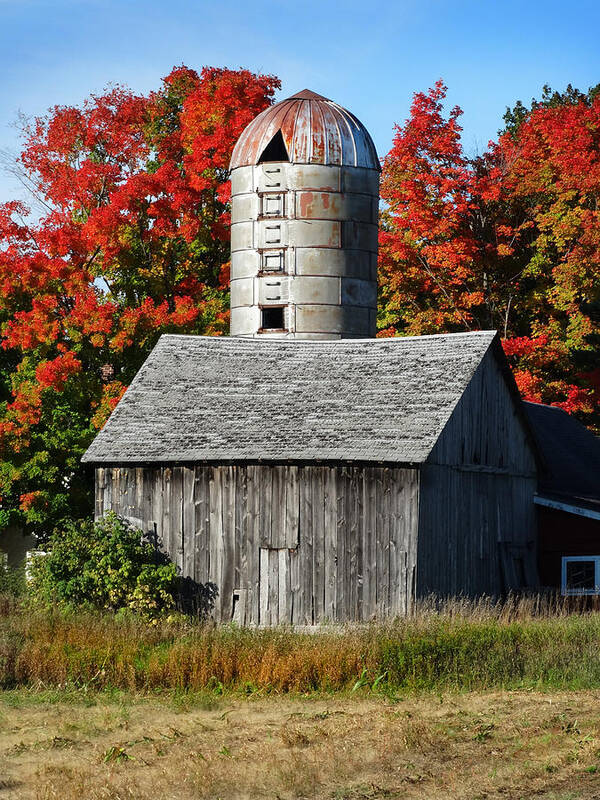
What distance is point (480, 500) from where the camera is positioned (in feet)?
76.9

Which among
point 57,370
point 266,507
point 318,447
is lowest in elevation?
point 266,507

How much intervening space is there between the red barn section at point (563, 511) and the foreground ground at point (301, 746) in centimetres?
1092

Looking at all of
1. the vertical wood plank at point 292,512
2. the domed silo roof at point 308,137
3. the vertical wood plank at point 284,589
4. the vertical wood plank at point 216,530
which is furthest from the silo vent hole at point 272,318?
the vertical wood plank at point 284,589

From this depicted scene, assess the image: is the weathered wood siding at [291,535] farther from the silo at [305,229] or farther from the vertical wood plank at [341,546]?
the silo at [305,229]

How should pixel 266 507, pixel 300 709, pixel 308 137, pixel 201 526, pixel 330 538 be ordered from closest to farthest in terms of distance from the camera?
pixel 300 709
pixel 330 538
pixel 266 507
pixel 201 526
pixel 308 137

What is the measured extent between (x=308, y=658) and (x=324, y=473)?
228 inches

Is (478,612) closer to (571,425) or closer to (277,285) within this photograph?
(277,285)

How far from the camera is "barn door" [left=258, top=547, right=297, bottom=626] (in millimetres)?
21156

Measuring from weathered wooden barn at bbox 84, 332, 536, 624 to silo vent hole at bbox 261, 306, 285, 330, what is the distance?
2528 millimetres

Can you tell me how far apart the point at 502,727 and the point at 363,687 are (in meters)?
2.76

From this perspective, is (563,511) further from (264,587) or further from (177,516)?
(177,516)

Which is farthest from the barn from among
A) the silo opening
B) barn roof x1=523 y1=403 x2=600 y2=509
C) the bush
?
barn roof x1=523 y1=403 x2=600 y2=509

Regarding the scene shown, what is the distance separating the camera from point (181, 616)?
67.6 ft

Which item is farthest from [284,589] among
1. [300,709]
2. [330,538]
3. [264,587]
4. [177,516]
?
[300,709]
